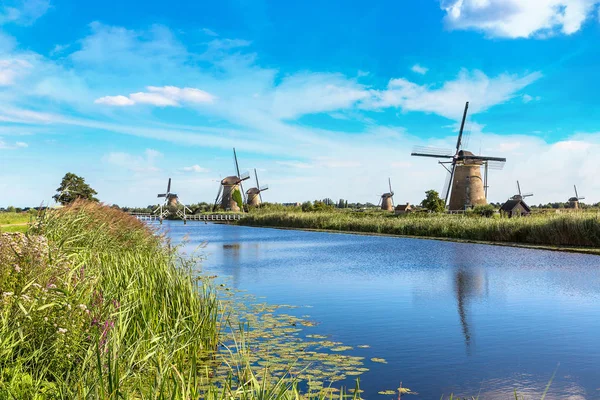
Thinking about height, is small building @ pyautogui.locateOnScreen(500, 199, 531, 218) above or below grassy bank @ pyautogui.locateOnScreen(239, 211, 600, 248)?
above

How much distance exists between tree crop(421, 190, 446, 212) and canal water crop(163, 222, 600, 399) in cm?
2886

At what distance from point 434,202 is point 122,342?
4608 cm

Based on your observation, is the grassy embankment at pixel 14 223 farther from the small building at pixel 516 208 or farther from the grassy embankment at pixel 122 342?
the small building at pixel 516 208

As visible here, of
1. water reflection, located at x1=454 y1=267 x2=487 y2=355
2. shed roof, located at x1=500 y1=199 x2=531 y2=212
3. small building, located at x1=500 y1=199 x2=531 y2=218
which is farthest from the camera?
shed roof, located at x1=500 y1=199 x2=531 y2=212

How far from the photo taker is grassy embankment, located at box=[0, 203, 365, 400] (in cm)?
365

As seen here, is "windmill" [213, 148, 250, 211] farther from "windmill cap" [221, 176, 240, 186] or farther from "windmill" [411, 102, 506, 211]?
"windmill" [411, 102, 506, 211]

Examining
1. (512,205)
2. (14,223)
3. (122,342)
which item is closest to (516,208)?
(512,205)

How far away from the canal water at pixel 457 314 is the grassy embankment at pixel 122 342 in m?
0.88

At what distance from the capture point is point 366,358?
6.27 m

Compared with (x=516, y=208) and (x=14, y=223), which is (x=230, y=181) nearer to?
(x=516, y=208)

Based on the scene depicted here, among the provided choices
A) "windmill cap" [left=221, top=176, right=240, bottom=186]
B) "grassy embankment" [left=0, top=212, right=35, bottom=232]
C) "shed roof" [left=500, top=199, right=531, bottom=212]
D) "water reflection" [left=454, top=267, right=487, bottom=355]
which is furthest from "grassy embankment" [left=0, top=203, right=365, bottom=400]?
"windmill cap" [left=221, top=176, right=240, bottom=186]

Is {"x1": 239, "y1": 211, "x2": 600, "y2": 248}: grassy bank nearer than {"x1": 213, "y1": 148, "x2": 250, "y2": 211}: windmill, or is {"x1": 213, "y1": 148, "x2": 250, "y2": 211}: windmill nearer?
{"x1": 239, "y1": 211, "x2": 600, "y2": 248}: grassy bank

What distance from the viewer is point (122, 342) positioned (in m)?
4.23

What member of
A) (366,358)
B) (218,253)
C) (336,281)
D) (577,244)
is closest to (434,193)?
(577,244)
